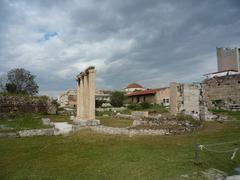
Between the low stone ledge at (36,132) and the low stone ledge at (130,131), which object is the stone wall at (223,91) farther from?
the low stone ledge at (36,132)

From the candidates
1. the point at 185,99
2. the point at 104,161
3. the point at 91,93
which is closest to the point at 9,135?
the point at 91,93

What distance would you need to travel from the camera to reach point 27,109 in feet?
116

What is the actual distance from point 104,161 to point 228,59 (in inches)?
2015

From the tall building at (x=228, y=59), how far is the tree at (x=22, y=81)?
40.6 metres

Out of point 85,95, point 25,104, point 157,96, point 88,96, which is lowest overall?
point 25,104

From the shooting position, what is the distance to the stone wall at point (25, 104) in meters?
33.4

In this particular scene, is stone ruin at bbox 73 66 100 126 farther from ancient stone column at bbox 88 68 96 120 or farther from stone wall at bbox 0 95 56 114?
stone wall at bbox 0 95 56 114

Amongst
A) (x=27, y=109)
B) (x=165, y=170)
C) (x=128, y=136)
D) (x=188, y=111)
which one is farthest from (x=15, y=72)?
(x=165, y=170)

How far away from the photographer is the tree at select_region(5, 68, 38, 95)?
54844 millimetres

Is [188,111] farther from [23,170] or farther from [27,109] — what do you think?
[23,170]

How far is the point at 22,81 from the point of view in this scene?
55.8 metres

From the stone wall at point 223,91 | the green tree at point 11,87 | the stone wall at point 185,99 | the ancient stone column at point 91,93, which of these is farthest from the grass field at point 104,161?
the green tree at point 11,87

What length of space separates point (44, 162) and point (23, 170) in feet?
4.19

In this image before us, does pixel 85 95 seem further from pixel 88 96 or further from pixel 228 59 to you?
pixel 228 59
